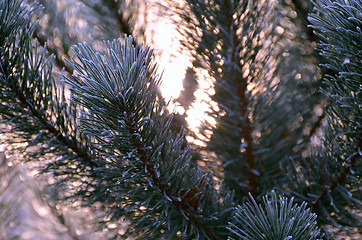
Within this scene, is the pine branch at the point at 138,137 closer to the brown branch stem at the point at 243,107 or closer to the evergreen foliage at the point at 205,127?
the evergreen foliage at the point at 205,127

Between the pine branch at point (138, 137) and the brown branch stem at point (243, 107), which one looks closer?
the pine branch at point (138, 137)

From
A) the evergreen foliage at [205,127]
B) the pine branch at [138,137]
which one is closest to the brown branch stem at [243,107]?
the evergreen foliage at [205,127]

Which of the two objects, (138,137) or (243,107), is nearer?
(138,137)

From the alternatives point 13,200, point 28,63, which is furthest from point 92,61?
point 13,200

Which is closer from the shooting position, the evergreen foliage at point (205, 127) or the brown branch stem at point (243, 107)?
the evergreen foliage at point (205, 127)

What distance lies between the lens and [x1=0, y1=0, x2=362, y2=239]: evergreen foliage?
46 cm

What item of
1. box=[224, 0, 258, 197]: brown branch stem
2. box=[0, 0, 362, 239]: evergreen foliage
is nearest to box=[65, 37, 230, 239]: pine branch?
box=[0, 0, 362, 239]: evergreen foliage

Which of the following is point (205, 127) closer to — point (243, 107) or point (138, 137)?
point (243, 107)

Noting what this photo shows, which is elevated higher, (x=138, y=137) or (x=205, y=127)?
(x=138, y=137)

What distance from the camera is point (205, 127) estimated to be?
0.77 metres

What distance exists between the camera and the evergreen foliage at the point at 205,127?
0.46 metres

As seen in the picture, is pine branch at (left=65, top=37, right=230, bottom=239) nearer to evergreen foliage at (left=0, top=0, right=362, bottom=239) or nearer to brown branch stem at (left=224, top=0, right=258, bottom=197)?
evergreen foliage at (left=0, top=0, right=362, bottom=239)

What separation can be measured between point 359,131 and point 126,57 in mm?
384

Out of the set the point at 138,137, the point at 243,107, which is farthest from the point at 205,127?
the point at 138,137
